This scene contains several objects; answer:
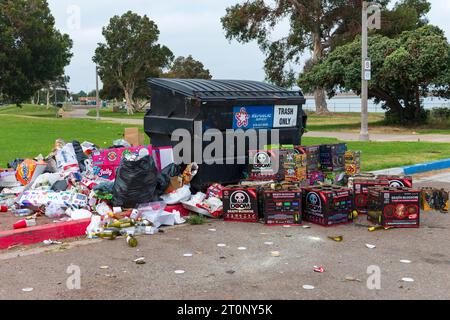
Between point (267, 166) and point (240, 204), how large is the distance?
1208 millimetres

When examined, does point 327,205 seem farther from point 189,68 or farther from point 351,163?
point 189,68

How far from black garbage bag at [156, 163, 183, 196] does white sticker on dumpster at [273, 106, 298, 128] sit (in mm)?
1972

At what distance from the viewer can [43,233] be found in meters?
5.73

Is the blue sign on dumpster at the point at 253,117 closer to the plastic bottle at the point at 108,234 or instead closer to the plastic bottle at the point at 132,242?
the plastic bottle at the point at 108,234

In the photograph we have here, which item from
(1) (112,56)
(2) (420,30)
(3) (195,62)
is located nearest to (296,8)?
(2) (420,30)

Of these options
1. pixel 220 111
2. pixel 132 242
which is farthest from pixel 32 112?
pixel 132 242

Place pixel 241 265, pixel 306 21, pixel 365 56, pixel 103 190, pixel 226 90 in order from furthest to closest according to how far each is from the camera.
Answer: pixel 306 21, pixel 365 56, pixel 226 90, pixel 103 190, pixel 241 265

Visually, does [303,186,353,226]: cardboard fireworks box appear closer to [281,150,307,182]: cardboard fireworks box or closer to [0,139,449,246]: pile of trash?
[0,139,449,246]: pile of trash

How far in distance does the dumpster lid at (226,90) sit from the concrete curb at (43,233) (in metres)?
2.76

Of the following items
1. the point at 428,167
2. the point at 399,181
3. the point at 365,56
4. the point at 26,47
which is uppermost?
the point at 26,47

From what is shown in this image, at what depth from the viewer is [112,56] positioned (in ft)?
188

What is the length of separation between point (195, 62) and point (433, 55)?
5847cm

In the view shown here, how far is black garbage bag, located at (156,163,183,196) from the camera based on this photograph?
7.22 metres

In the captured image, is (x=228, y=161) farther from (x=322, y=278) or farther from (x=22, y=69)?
(x=22, y=69)
